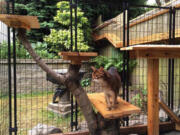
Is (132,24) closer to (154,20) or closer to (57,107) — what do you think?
(154,20)

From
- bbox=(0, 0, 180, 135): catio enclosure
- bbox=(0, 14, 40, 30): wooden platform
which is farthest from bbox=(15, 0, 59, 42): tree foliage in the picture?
bbox=(0, 14, 40, 30): wooden platform

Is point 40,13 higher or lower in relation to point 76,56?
higher

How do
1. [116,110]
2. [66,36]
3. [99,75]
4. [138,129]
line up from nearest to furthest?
[99,75]
[116,110]
[138,129]
[66,36]

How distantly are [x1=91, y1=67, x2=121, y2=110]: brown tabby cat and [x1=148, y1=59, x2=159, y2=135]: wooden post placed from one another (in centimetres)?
32

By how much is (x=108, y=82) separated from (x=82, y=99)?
1.13 feet

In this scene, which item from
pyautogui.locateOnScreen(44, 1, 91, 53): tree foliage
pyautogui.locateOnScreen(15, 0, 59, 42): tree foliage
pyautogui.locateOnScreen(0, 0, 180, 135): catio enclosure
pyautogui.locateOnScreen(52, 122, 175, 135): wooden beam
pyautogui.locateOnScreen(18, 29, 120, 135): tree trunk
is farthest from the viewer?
pyautogui.locateOnScreen(15, 0, 59, 42): tree foliage

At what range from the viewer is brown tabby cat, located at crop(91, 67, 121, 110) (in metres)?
1.20

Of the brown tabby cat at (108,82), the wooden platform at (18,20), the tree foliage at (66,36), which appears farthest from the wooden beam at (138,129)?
the tree foliage at (66,36)

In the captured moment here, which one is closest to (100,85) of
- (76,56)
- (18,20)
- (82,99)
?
(82,99)

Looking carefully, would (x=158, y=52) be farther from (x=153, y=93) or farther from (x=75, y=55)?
(x=75, y=55)

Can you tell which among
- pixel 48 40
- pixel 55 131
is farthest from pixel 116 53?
pixel 55 131

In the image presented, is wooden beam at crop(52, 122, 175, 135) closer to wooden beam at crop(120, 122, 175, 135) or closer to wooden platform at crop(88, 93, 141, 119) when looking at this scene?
wooden beam at crop(120, 122, 175, 135)

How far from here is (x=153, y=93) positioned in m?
1.39

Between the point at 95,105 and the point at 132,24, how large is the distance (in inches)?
98.4
